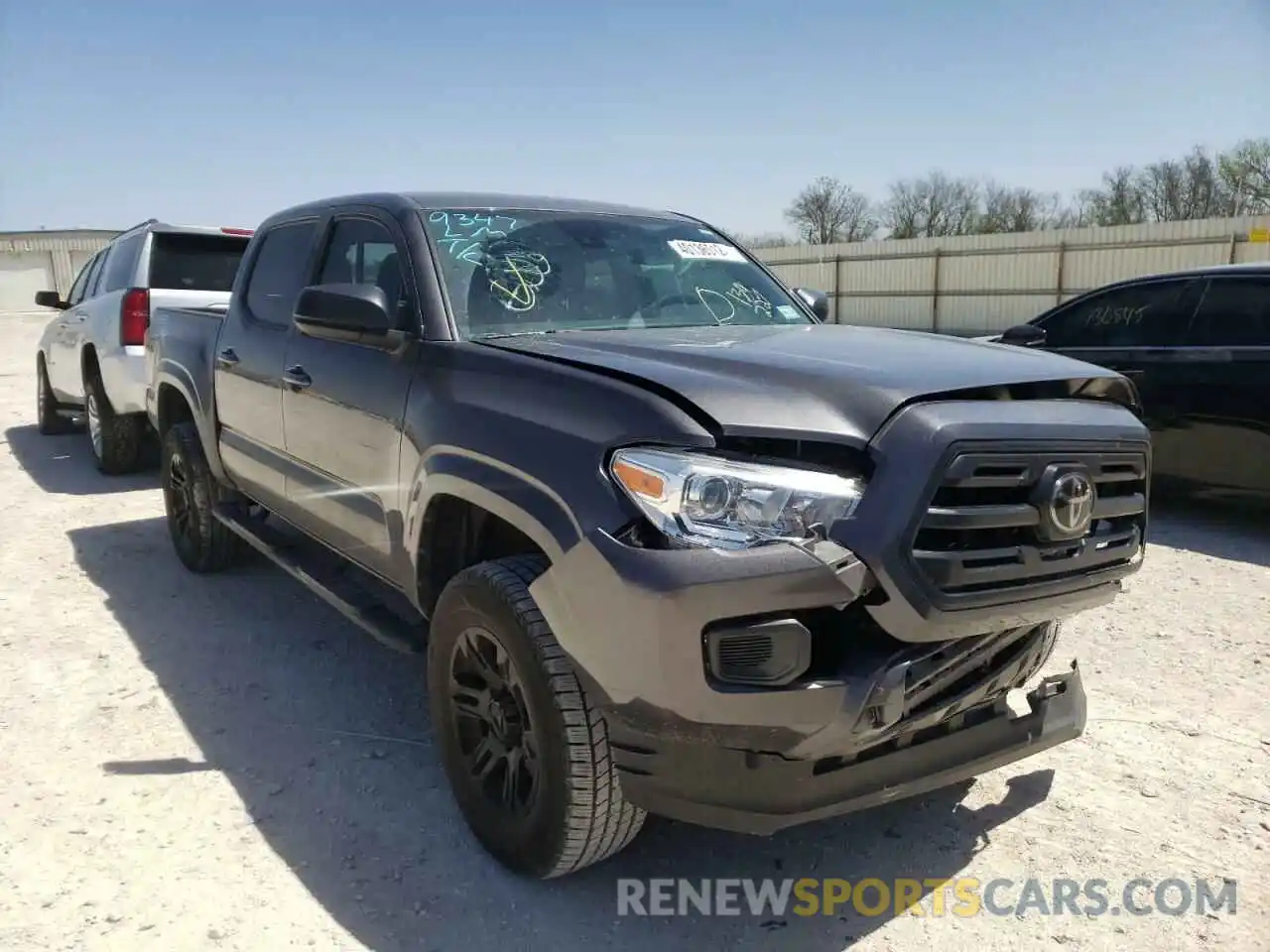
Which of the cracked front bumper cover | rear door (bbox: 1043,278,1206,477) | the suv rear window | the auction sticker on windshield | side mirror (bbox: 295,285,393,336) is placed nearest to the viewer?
the cracked front bumper cover

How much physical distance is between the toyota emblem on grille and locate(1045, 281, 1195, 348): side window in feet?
15.7

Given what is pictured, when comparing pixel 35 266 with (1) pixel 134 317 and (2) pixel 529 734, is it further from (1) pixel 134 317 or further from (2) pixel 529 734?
Result: (2) pixel 529 734

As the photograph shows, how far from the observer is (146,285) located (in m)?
7.48

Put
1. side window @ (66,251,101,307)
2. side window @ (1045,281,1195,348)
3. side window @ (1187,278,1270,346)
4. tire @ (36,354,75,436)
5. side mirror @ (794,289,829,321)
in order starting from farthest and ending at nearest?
tire @ (36,354,75,436) < side window @ (66,251,101,307) < side window @ (1045,281,1195,348) < side window @ (1187,278,1270,346) < side mirror @ (794,289,829,321)

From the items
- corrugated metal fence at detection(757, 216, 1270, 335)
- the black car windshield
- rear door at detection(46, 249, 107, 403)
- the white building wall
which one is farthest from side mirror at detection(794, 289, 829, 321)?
the white building wall

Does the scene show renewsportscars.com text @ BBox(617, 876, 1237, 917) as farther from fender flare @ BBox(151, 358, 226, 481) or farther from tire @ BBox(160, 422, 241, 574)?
tire @ BBox(160, 422, 241, 574)

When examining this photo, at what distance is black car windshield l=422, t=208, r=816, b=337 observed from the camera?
3.28 meters

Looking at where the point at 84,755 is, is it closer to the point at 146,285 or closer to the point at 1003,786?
the point at 1003,786

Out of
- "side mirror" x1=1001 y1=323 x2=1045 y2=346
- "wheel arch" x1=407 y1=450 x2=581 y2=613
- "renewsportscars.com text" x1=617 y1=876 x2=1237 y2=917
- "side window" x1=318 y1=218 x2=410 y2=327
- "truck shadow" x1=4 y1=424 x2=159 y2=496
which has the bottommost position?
"renewsportscars.com text" x1=617 y1=876 x2=1237 y2=917

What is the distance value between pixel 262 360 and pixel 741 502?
2.89m

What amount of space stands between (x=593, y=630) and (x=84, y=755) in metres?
2.22

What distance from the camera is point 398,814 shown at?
3033 millimetres

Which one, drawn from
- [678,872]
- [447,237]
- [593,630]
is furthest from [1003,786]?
[447,237]

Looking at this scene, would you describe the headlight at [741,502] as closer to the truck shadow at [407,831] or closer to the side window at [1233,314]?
the truck shadow at [407,831]
